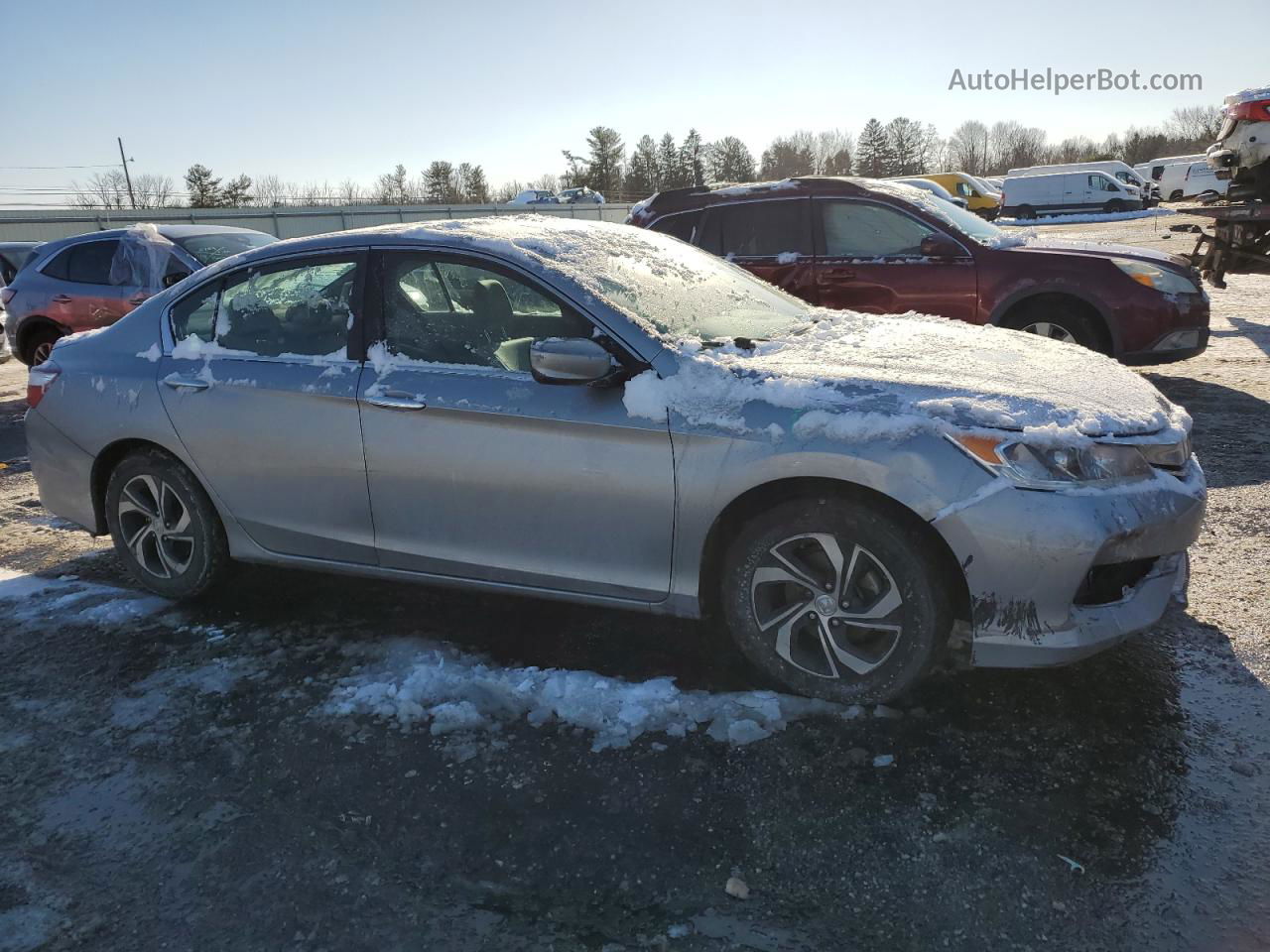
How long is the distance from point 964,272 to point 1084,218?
35.6 m

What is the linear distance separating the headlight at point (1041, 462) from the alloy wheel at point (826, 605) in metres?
0.45

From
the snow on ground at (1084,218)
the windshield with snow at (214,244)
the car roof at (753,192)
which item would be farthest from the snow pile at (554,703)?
the snow on ground at (1084,218)

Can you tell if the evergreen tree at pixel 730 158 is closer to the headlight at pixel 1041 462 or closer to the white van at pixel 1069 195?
the white van at pixel 1069 195

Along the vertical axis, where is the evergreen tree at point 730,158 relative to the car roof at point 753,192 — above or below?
above

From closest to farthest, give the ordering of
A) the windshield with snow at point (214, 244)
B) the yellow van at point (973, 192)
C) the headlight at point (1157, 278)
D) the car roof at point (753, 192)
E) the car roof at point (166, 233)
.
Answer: the headlight at point (1157, 278) < the car roof at point (753, 192) < the windshield with snow at point (214, 244) < the car roof at point (166, 233) < the yellow van at point (973, 192)

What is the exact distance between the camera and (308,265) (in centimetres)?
388

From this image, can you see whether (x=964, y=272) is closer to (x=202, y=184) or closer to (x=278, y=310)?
(x=278, y=310)

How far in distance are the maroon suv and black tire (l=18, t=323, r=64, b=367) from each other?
7.37 meters

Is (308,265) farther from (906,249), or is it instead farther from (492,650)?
(906,249)

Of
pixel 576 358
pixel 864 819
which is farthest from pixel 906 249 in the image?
pixel 864 819

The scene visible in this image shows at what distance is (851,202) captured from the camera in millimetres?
7289

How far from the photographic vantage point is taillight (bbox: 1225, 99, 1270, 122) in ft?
36.1

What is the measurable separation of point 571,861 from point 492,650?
1.27 metres

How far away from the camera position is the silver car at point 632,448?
2.81 meters
